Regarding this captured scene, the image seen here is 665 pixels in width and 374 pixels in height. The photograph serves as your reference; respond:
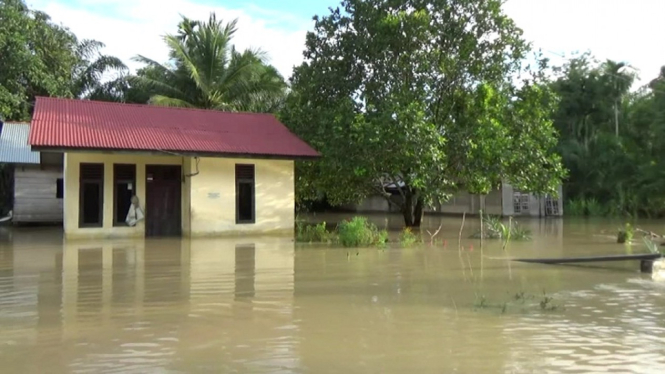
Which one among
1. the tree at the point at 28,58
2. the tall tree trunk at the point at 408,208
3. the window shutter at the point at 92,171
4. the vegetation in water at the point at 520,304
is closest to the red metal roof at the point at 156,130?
the window shutter at the point at 92,171

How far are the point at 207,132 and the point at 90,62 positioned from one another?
15465mm

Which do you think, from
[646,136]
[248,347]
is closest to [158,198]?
[248,347]

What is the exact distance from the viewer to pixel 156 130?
19656 mm

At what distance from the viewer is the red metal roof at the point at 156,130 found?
17.8 meters

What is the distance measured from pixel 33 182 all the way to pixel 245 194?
10238mm

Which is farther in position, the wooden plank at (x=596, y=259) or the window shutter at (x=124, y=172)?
the window shutter at (x=124, y=172)

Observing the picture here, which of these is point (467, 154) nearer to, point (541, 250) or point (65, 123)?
point (541, 250)

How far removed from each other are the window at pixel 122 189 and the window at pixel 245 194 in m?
3.29

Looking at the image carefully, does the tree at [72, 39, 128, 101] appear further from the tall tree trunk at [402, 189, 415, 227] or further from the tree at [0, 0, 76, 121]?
the tall tree trunk at [402, 189, 415, 227]

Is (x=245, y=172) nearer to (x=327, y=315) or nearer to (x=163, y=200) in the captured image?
(x=163, y=200)

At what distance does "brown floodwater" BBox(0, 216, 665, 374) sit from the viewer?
562cm

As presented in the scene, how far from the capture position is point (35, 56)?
1048 inches

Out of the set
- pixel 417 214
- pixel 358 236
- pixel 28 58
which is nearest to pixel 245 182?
pixel 358 236

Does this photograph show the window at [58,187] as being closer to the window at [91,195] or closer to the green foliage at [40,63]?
the green foliage at [40,63]
